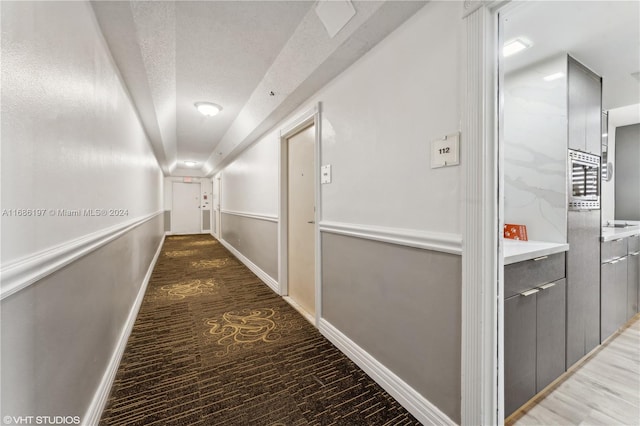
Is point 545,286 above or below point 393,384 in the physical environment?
above

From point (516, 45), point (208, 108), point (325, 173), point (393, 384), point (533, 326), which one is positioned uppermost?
point (208, 108)

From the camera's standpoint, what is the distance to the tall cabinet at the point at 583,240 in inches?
73.9

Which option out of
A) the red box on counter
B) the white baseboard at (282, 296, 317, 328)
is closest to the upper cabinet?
the red box on counter

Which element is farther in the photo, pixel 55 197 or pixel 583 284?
pixel 583 284

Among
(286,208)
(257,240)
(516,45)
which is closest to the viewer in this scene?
(516,45)

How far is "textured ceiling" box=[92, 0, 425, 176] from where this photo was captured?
1.68 meters

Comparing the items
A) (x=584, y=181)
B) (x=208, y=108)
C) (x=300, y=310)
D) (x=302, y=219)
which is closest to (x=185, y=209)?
(x=208, y=108)

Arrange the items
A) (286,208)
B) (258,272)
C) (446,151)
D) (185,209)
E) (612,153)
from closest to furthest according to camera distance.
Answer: (446,151), (286,208), (612,153), (258,272), (185,209)

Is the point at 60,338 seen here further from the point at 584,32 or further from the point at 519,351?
the point at 584,32

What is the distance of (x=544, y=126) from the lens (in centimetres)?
200

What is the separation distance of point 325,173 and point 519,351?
1.81 metres

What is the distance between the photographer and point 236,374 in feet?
6.08

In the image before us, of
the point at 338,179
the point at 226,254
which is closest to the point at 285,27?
the point at 338,179

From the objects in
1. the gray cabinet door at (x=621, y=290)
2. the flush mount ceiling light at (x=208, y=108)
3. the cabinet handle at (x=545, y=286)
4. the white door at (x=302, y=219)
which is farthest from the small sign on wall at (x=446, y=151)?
the flush mount ceiling light at (x=208, y=108)
